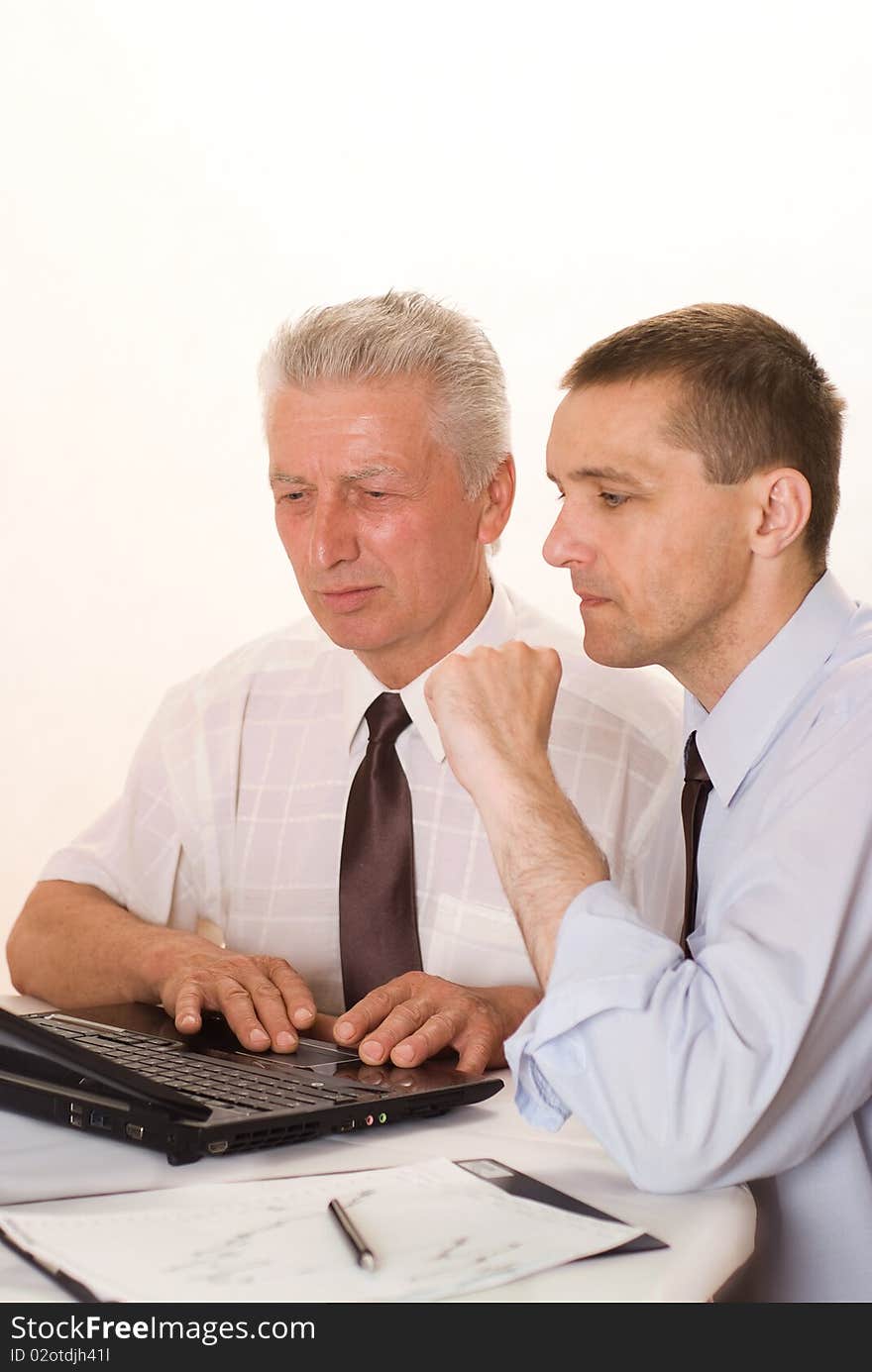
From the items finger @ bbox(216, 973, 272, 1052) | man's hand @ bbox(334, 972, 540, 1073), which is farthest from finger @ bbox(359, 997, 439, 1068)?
finger @ bbox(216, 973, 272, 1052)

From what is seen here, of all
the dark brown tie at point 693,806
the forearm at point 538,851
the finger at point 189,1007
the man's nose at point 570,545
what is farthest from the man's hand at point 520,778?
the finger at point 189,1007

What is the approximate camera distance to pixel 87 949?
5.64ft

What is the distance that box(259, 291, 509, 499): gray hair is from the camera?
1806 millimetres

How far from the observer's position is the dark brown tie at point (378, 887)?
176cm

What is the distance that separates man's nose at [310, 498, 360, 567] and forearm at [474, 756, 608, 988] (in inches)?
24.1

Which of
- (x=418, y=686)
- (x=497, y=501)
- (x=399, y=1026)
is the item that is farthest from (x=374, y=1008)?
(x=497, y=501)

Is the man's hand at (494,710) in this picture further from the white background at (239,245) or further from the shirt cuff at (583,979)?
the white background at (239,245)

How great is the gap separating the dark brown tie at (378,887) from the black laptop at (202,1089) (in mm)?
418

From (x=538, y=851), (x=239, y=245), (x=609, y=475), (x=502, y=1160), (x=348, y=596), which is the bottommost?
(x=502, y=1160)

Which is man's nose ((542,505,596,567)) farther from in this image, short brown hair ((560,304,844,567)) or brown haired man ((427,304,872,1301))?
short brown hair ((560,304,844,567))

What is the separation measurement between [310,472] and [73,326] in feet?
7.04

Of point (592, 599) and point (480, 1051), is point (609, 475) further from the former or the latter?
point (480, 1051)

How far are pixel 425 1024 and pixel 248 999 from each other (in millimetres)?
186

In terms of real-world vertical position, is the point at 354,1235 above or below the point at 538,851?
below
